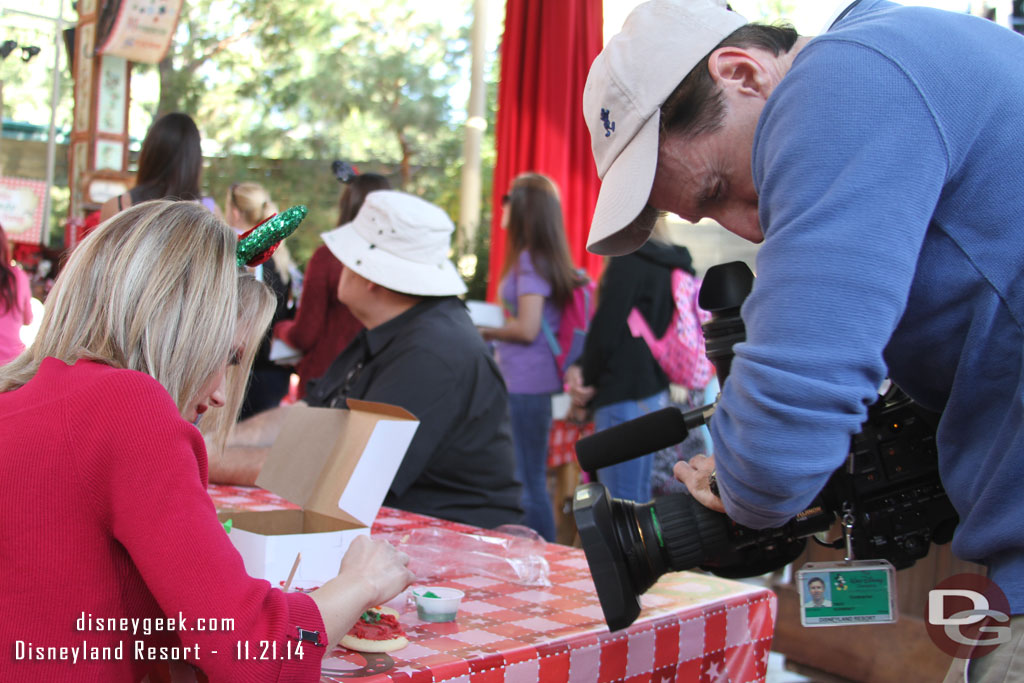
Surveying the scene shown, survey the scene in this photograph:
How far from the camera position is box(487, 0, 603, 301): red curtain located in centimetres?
504

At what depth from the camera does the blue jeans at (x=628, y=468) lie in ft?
11.9

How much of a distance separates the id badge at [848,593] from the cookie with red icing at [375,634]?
504mm

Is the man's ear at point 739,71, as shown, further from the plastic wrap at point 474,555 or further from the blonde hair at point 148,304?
the plastic wrap at point 474,555

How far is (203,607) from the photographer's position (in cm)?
98

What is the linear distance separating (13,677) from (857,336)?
0.91 meters

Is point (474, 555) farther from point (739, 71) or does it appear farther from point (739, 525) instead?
point (739, 71)

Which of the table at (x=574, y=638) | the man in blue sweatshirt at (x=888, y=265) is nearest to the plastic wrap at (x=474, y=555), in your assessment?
the table at (x=574, y=638)

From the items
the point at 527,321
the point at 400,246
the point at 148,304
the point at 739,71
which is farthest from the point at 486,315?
the point at 739,71

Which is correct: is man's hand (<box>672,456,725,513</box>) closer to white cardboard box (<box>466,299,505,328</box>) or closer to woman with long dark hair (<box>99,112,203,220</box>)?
woman with long dark hair (<box>99,112,203,220</box>)

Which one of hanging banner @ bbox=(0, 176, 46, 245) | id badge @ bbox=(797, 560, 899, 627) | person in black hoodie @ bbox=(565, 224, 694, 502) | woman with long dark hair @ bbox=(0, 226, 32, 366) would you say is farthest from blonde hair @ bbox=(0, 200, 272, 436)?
hanging banner @ bbox=(0, 176, 46, 245)

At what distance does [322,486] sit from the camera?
5.26ft

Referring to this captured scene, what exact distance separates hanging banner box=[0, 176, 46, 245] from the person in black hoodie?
4.26m

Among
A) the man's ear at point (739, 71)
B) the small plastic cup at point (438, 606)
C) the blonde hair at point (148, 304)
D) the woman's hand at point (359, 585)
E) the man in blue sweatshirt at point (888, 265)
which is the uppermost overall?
the man's ear at point (739, 71)

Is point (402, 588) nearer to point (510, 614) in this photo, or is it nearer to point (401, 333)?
point (510, 614)
